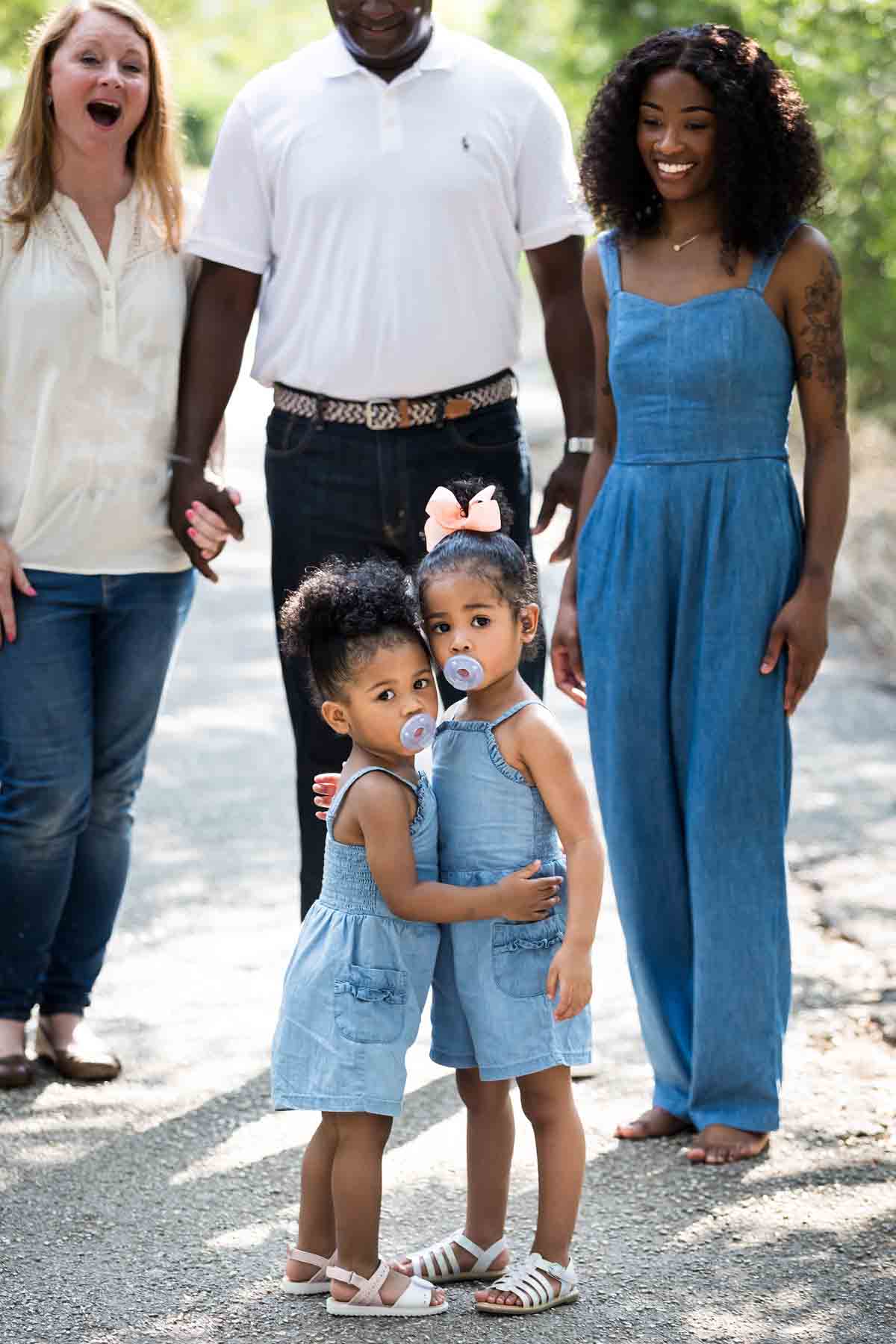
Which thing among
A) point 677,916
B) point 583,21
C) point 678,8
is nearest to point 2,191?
point 677,916

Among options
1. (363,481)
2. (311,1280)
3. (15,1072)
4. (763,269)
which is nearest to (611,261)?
(763,269)

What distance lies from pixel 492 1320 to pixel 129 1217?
2.57 feet

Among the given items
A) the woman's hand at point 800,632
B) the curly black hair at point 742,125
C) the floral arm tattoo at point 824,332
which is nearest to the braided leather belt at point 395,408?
the curly black hair at point 742,125

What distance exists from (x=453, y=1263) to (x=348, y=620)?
1089 millimetres

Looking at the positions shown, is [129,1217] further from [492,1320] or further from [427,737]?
[427,737]

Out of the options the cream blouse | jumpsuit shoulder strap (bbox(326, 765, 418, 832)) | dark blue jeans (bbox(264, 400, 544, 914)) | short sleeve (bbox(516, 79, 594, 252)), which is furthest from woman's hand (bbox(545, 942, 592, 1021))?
short sleeve (bbox(516, 79, 594, 252))

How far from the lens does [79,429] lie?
375 cm

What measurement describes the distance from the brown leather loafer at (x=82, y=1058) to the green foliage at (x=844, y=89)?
2.52 metres

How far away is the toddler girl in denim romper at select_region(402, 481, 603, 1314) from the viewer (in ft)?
9.33

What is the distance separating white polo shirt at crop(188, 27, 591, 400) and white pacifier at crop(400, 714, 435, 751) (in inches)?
43.8

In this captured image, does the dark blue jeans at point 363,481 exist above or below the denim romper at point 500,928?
above

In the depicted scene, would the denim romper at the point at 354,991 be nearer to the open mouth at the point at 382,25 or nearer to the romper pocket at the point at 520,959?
the romper pocket at the point at 520,959

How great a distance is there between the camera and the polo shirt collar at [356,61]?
12.3 feet

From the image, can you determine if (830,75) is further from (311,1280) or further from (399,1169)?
(311,1280)
